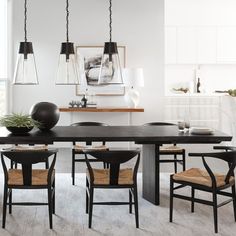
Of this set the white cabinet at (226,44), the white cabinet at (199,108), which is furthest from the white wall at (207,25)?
the white cabinet at (199,108)

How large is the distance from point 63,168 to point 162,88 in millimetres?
2980

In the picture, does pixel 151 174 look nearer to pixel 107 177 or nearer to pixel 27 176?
pixel 107 177

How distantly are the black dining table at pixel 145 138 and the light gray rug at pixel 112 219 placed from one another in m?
0.22

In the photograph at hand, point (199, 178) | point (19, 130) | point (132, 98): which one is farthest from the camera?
point (132, 98)

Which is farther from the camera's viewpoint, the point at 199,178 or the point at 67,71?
the point at 67,71

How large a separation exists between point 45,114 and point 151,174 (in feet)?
4.17

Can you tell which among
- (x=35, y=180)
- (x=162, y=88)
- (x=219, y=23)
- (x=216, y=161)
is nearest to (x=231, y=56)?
(x=219, y=23)

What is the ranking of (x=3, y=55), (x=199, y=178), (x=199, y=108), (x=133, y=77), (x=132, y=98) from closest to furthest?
(x=199, y=178) < (x=133, y=77) < (x=132, y=98) < (x=3, y=55) < (x=199, y=108)

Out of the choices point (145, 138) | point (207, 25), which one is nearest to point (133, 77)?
point (207, 25)

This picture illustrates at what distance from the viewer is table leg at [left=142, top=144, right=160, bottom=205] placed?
4730mm

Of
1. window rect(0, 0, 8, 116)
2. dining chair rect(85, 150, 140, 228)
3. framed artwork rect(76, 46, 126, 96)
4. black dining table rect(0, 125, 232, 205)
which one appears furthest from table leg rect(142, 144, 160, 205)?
window rect(0, 0, 8, 116)

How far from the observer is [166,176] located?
6188mm

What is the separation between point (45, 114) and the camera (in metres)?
4.87

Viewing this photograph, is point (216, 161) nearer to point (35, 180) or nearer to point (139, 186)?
point (139, 186)
